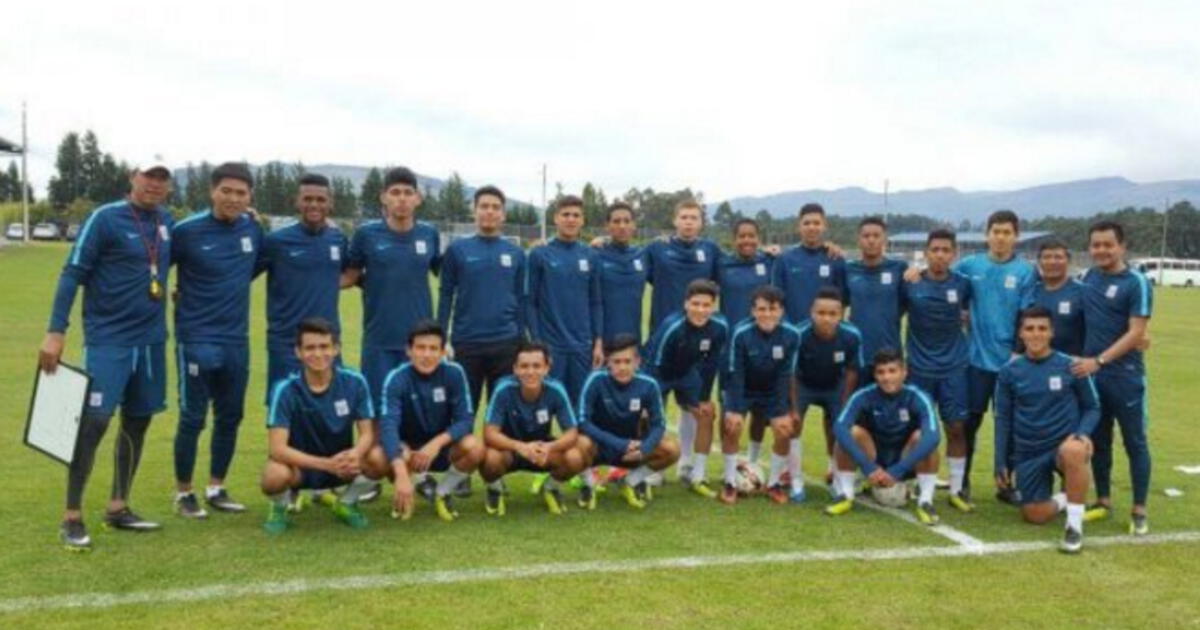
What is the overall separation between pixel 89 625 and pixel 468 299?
10.4ft

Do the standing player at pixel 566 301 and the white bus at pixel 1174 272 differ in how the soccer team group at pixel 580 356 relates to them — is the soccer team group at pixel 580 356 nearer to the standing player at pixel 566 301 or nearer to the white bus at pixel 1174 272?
the standing player at pixel 566 301

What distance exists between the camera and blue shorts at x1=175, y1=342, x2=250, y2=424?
5.74m

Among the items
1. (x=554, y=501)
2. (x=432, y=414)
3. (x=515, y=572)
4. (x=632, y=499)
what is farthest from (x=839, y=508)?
(x=432, y=414)

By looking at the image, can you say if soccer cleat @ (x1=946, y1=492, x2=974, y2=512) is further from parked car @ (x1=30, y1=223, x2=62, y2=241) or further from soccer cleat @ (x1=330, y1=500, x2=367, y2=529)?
parked car @ (x1=30, y1=223, x2=62, y2=241)

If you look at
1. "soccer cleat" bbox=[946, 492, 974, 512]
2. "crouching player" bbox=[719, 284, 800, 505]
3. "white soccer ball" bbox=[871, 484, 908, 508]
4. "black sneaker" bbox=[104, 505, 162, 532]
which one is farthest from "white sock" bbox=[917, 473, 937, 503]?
"black sneaker" bbox=[104, 505, 162, 532]

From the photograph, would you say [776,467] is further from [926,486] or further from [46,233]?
[46,233]

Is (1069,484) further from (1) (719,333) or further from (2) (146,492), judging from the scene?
(2) (146,492)

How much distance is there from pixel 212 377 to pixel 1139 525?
576cm

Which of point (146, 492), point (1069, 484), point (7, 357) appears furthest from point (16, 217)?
point (1069, 484)

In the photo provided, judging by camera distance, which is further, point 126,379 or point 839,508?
point 839,508

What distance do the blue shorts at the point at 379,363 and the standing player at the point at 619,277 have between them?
5.26ft

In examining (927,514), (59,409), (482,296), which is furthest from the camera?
(482,296)

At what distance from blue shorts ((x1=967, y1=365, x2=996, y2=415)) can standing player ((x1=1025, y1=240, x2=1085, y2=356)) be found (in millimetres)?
489

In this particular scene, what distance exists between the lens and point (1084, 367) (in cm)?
600
